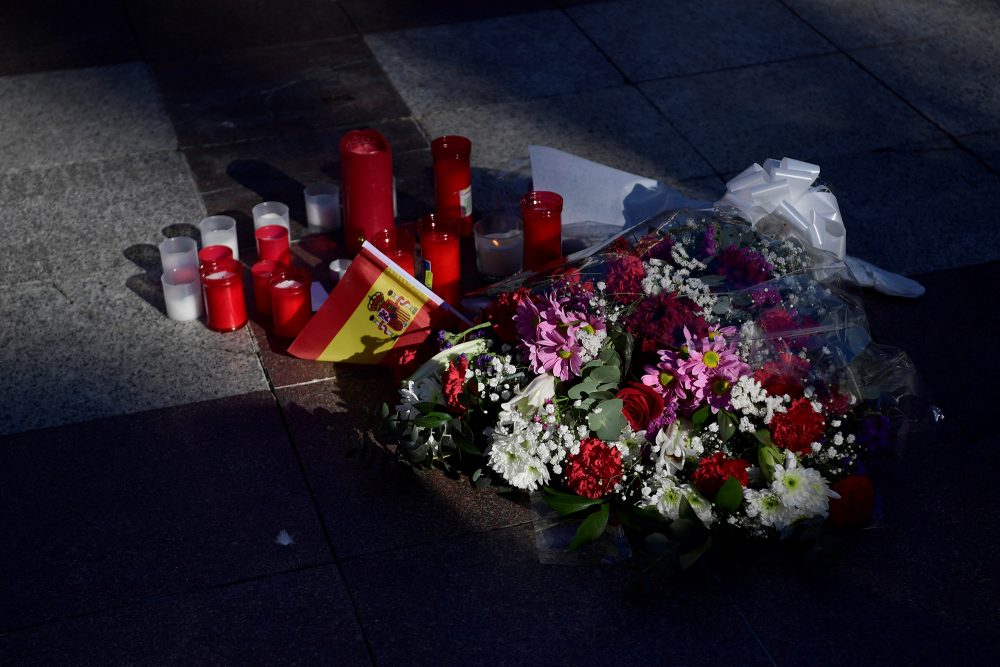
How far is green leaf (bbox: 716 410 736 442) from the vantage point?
3.16 meters

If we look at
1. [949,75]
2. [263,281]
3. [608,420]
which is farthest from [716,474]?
[949,75]

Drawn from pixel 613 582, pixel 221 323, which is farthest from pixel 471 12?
pixel 613 582

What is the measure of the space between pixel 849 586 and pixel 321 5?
14.7 feet

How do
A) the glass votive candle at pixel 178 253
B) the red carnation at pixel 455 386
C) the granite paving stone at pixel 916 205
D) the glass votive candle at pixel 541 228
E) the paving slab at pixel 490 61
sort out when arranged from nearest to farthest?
the red carnation at pixel 455 386, the glass votive candle at pixel 541 228, the glass votive candle at pixel 178 253, the granite paving stone at pixel 916 205, the paving slab at pixel 490 61

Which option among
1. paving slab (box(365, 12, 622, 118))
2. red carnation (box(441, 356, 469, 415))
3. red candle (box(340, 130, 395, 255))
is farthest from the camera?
paving slab (box(365, 12, 622, 118))

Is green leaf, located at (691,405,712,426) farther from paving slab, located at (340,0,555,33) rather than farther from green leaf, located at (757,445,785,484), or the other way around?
paving slab, located at (340,0,555,33)

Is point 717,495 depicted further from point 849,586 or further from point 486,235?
point 486,235

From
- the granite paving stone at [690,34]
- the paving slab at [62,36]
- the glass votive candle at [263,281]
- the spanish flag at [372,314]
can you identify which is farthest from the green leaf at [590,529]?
the paving slab at [62,36]

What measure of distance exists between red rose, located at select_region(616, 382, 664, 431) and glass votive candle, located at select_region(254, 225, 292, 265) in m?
1.50

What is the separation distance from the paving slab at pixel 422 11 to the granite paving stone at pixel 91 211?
161 centimetres

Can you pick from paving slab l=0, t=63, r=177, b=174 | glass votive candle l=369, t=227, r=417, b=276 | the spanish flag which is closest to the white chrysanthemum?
the spanish flag

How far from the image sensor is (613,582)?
3018 millimetres

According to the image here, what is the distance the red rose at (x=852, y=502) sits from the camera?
10.0 feet

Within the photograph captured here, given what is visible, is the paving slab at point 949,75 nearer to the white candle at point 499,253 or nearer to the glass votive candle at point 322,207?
the white candle at point 499,253
